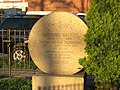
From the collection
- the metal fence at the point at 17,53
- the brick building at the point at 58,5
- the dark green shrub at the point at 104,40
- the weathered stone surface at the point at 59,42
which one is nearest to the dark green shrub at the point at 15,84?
the weathered stone surface at the point at 59,42

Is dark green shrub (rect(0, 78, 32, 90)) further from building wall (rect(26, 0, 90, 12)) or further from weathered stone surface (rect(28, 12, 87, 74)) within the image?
building wall (rect(26, 0, 90, 12))

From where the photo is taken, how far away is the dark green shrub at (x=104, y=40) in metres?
7.27

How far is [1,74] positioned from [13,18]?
4981 mm

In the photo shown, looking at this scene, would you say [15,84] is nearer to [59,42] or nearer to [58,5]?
[59,42]

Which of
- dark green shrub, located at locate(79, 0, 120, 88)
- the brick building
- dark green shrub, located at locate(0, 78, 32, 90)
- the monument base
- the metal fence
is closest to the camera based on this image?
dark green shrub, located at locate(79, 0, 120, 88)

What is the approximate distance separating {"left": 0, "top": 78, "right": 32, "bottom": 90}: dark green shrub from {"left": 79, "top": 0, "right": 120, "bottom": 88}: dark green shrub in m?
2.15

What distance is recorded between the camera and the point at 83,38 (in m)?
8.26

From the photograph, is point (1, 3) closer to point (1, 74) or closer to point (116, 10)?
point (1, 74)

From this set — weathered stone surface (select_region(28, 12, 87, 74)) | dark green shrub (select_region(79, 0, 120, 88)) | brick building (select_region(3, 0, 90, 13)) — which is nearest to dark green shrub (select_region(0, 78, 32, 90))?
weathered stone surface (select_region(28, 12, 87, 74))

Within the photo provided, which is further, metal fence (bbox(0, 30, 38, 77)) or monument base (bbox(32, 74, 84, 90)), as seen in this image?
metal fence (bbox(0, 30, 38, 77))

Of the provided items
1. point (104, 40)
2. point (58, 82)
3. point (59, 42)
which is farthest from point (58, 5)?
point (104, 40)

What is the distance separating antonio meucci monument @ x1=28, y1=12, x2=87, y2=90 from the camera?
836 cm

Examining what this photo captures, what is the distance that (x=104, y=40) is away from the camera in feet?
23.9

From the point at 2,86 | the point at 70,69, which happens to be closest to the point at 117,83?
the point at 70,69
